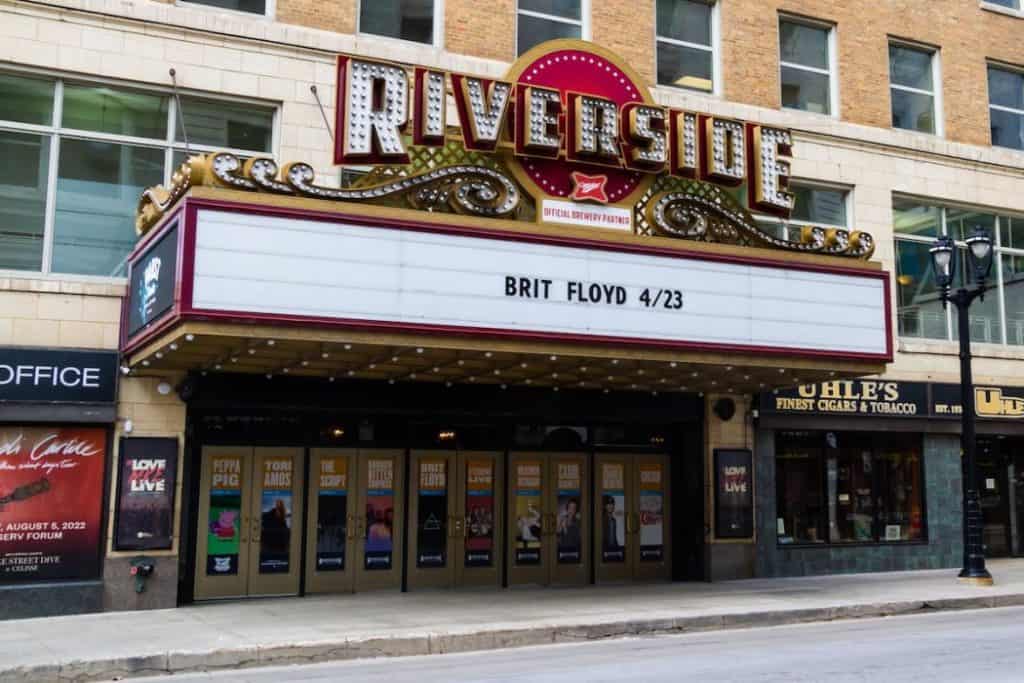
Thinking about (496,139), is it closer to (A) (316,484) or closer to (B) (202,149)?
(B) (202,149)

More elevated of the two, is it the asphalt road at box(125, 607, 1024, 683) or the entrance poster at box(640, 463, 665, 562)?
the entrance poster at box(640, 463, 665, 562)

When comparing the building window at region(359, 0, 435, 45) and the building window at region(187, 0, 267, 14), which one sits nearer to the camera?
the building window at region(187, 0, 267, 14)

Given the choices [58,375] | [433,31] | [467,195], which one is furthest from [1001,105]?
[58,375]

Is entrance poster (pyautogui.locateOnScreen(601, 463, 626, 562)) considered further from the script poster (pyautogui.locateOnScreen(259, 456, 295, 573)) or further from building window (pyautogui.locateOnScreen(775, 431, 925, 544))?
the script poster (pyautogui.locateOnScreen(259, 456, 295, 573))

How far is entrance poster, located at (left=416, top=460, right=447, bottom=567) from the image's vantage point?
1728 cm

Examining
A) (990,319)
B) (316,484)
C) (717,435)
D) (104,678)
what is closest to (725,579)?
(717,435)

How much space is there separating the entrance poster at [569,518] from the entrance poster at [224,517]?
545 cm

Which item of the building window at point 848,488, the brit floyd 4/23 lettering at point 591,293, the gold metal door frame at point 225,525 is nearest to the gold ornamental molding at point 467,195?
the brit floyd 4/23 lettering at point 591,293

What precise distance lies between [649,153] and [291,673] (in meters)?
8.43

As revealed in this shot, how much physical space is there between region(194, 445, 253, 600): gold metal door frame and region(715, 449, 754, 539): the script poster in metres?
8.05

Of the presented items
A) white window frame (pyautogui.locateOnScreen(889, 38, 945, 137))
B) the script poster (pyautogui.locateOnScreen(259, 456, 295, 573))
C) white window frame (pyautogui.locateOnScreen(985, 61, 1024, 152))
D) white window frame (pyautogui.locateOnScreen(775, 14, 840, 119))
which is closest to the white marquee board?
the script poster (pyautogui.locateOnScreen(259, 456, 295, 573))

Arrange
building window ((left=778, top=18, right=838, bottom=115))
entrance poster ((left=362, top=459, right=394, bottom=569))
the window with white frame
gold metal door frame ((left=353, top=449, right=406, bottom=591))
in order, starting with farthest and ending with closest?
building window ((left=778, top=18, right=838, bottom=115)) → entrance poster ((left=362, top=459, right=394, bottom=569)) → gold metal door frame ((left=353, top=449, right=406, bottom=591)) → the window with white frame

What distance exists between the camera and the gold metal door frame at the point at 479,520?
1752 centimetres

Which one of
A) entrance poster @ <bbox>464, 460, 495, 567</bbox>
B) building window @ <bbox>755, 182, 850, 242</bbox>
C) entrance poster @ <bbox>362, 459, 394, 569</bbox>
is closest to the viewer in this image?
entrance poster @ <bbox>362, 459, 394, 569</bbox>
